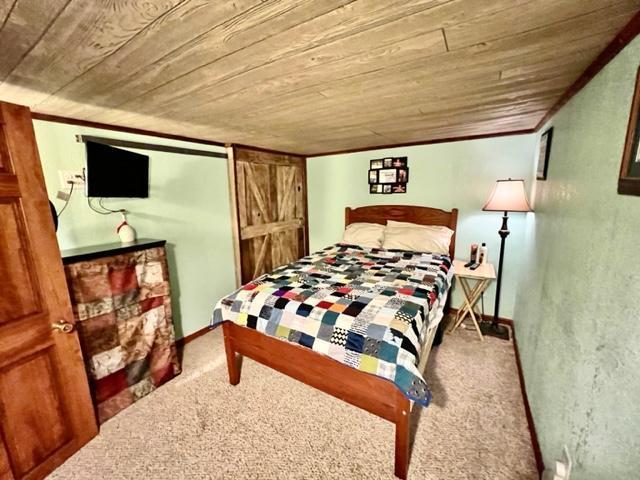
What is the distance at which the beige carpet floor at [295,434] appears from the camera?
1.52 meters

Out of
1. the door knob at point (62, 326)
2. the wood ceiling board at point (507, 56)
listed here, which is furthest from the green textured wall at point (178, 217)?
the wood ceiling board at point (507, 56)

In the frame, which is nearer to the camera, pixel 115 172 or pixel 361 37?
pixel 361 37

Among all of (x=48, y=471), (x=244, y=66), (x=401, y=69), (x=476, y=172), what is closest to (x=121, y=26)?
(x=244, y=66)

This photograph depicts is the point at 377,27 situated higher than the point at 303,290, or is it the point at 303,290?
the point at 377,27

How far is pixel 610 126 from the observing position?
3.62ft

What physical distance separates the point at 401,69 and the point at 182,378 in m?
2.80

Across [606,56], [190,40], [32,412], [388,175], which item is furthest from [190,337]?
[606,56]

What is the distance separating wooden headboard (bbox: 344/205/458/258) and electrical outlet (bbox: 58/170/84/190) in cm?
299

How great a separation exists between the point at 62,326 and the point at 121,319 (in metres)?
0.42

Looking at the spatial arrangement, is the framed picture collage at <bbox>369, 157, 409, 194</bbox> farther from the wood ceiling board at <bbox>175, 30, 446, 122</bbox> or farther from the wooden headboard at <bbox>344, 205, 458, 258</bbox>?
the wood ceiling board at <bbox>175, 30, 446, 122</bbox>

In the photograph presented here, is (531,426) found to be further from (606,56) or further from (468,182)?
(468,182)

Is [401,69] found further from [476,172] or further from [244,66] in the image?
[476,172]

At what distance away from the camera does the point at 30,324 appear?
140 cm

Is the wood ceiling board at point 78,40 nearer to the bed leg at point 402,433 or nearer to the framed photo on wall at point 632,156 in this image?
the framed photo on wall at point 632,156
